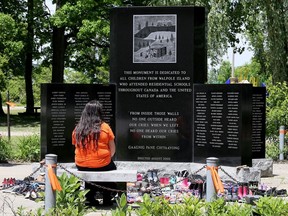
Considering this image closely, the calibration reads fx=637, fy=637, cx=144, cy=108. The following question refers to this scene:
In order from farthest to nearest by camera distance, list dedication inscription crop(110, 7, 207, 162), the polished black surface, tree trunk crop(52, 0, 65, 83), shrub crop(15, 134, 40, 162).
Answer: tree trunk crop(52, 0, 65, 83), shrub crop(15, 134, 40, 162), dedication inscription crop(110, 7, 207, 162), the polished black surface

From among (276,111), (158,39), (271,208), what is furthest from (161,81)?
(276,111)

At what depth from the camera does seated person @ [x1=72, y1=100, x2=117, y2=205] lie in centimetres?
998

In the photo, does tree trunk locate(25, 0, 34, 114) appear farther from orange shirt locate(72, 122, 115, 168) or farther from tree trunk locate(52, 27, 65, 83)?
orange shirt locate(72, 122, 115, 168)

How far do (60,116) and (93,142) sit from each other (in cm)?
277

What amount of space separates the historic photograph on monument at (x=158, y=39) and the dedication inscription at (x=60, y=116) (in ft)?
4.93

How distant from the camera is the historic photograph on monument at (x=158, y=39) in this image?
12680 millimetres

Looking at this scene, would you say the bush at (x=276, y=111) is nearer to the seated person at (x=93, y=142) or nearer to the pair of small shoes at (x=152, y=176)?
the pair of small shoes at (x=152, y=176)

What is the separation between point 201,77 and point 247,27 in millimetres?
20783

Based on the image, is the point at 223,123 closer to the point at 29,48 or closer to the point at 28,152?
the point at 28,152

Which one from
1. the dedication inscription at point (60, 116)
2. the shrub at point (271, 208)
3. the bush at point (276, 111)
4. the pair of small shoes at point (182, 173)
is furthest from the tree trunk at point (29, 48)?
the shrub at point (271, 208)

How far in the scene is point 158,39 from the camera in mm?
12648

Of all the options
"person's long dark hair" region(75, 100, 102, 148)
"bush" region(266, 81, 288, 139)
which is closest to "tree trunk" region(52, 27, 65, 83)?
"bush" region(266, 81, 288, 139)

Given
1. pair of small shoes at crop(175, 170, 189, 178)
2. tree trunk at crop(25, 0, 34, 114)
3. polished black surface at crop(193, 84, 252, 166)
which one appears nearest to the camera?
polished black surface at crop(193, 84, 252, 166)

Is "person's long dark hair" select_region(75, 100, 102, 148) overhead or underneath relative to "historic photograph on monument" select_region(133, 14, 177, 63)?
underneath
